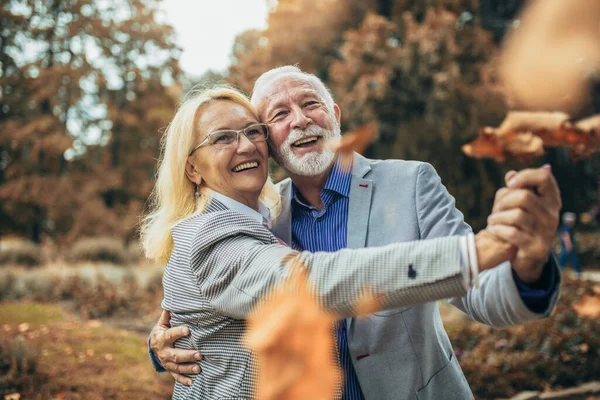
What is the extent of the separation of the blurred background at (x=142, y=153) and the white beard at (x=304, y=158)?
0.62 m

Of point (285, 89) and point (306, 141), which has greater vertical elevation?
point (285, 89)

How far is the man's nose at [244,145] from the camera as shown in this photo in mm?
2357

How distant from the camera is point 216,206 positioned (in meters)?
2.13

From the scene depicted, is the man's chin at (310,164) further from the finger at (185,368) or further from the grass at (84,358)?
the grass at (84,358)

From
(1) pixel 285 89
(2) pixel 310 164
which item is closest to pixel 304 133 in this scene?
(2) pixel 310 164

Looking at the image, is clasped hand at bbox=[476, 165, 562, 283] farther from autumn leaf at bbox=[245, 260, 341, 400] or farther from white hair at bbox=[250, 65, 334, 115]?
white hair at bbox=[250, 65, 334, 115]

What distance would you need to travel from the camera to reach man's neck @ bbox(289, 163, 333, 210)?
2764 millimetres

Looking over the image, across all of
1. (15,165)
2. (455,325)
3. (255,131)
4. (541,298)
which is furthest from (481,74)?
(15,165)

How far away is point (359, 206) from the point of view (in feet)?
8.12

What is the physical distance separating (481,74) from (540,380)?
8.24 meters

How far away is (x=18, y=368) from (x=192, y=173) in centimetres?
435

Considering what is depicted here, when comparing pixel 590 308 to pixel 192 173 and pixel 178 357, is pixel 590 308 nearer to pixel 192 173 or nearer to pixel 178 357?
pixel 178 357

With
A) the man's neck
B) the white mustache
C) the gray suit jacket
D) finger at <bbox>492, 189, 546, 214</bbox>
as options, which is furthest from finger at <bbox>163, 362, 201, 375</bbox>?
finger at <bbox>492, 189, 546, 214</bbox>

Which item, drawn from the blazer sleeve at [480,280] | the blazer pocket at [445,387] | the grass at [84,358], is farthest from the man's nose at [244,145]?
the grass at [84,358]
